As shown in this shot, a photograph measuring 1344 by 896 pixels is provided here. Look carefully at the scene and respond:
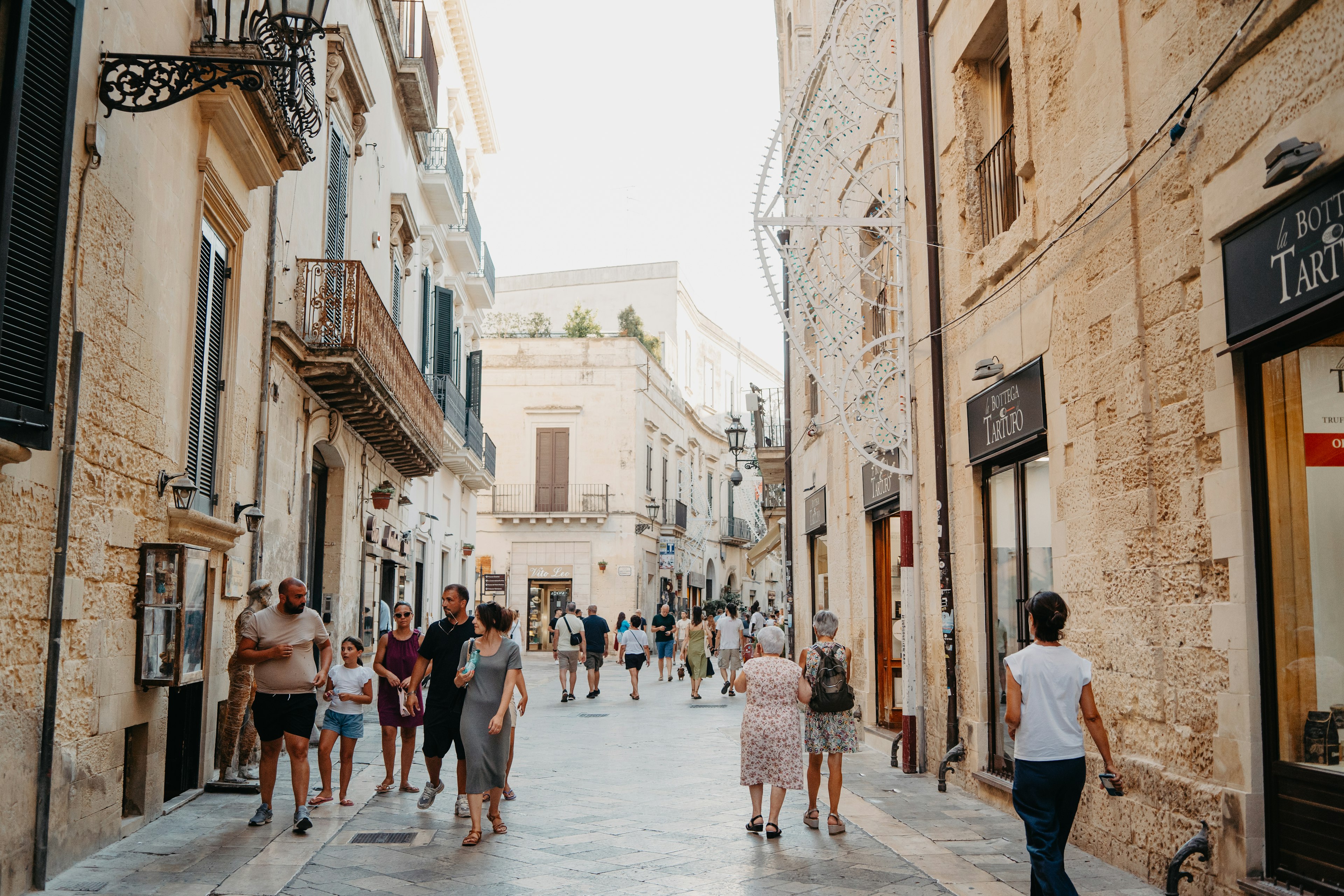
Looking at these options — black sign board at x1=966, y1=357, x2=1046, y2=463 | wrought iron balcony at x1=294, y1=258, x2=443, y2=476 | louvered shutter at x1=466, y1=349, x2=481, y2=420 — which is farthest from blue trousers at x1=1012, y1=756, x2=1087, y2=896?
louvered shutter at x1=466, y1=349, x2=481, y2=420

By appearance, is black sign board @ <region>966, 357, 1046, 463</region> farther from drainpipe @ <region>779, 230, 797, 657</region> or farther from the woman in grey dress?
drainpipe @ <region>779, 230, 797, 657</region>

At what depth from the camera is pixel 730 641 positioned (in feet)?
61.7

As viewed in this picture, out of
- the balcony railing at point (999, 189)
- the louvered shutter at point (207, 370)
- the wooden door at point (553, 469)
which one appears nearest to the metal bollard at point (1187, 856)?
the balcony railing at point (999, 189)

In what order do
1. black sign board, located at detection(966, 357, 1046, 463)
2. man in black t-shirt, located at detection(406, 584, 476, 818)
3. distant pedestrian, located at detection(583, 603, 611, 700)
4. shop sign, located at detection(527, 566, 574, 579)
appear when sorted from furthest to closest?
1. shop sign, located at detection(527, 566, 574, 579)
2. distant pedestrian, located at detection(583, 603, 611, 700)
3. man in black t-shirt, located at detection(406, 584, 476, 818)
4. black sign board, located at detection(966, 357, 1046, 463)

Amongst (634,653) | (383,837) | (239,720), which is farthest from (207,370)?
(634,653)

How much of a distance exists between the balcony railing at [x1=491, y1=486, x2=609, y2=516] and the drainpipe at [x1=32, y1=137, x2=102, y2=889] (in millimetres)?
31174

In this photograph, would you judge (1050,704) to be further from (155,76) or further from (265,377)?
→ (265,377)

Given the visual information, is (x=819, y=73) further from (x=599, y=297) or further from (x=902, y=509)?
(x=599, y=297)

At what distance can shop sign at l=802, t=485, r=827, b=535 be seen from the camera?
52.3ft

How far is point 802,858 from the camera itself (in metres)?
6.84

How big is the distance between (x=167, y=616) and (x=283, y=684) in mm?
844

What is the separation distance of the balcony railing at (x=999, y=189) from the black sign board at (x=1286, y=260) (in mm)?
3344

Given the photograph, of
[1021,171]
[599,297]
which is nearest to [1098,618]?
[1021,171]

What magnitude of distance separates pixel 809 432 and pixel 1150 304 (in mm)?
11029
